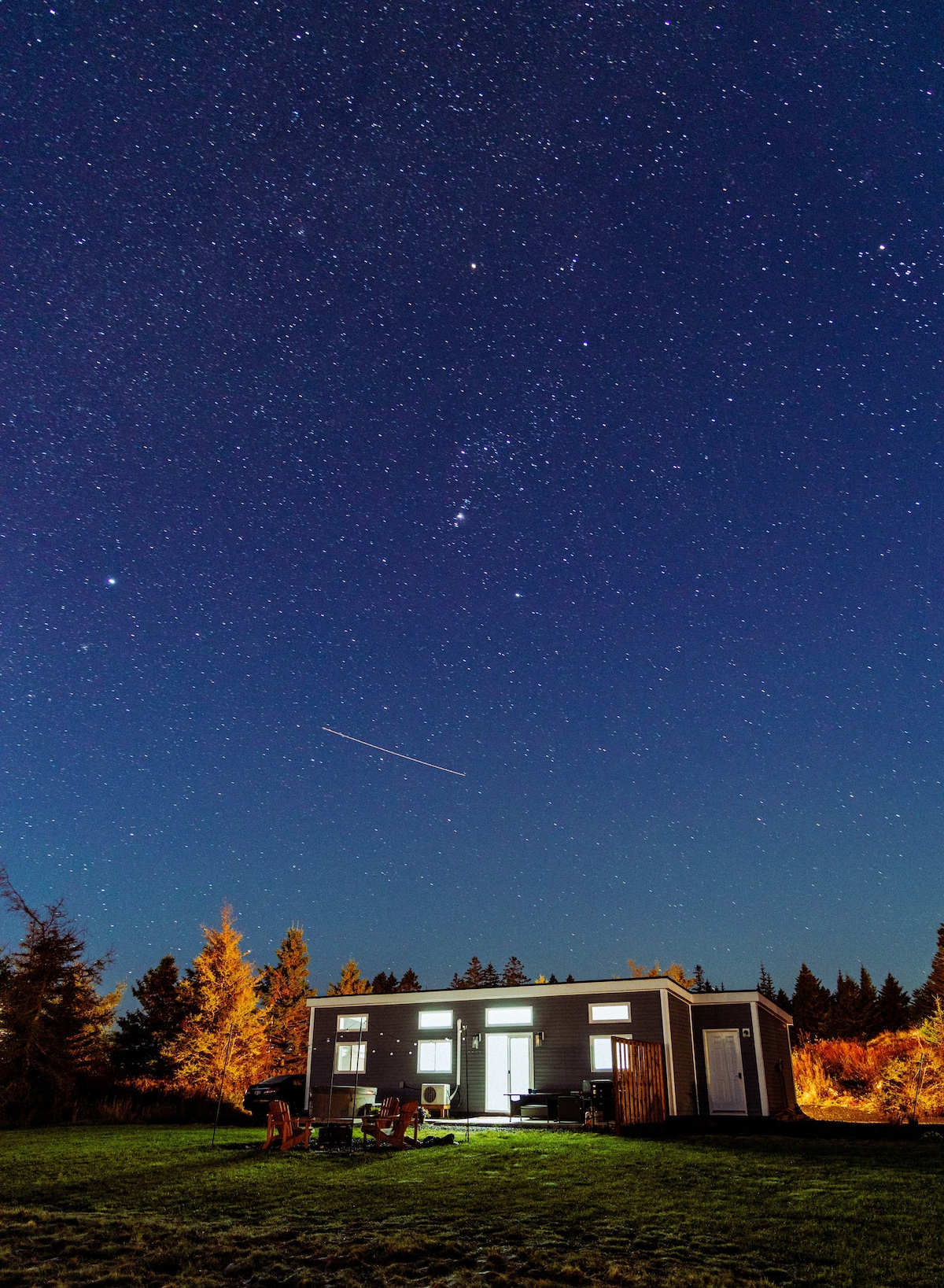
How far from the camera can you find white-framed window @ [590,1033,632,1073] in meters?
22.4

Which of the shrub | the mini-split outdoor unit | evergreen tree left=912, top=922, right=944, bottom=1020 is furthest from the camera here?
evergreen tree left=912, top=922, right=944, bottom=1020

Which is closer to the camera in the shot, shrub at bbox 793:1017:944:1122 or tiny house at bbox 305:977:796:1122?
tiny house at bbox 305:977:796:1122

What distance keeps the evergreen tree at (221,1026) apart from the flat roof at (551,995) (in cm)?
805

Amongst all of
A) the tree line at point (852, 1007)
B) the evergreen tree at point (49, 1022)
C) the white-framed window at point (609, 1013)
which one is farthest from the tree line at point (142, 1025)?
the tree line at point (852, 1007)

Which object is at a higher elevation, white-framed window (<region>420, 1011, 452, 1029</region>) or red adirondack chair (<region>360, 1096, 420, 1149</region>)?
white-framed window (<region>420, 1011, 452, 1029</region>)

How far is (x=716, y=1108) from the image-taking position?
76.6 ft

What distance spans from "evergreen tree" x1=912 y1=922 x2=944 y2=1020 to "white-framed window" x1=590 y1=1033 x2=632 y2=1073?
32.3 m

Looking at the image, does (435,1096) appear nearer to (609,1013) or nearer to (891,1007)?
(609,1013)

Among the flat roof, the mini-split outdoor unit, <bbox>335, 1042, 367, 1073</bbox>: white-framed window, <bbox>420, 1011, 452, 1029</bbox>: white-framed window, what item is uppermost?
the flat roof

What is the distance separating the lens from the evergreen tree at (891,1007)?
65.2 metres

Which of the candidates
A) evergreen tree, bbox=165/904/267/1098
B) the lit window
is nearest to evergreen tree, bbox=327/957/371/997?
evergreen tree, bbox=165/904/267/1098

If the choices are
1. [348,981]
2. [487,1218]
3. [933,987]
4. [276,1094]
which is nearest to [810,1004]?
[933,987]

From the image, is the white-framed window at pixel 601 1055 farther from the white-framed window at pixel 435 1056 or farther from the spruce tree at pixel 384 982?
the spruce tree at pixel 384 982

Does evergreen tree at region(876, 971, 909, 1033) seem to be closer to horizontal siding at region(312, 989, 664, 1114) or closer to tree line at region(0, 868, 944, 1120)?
tree line at region(0, 868, 944, 1120)
